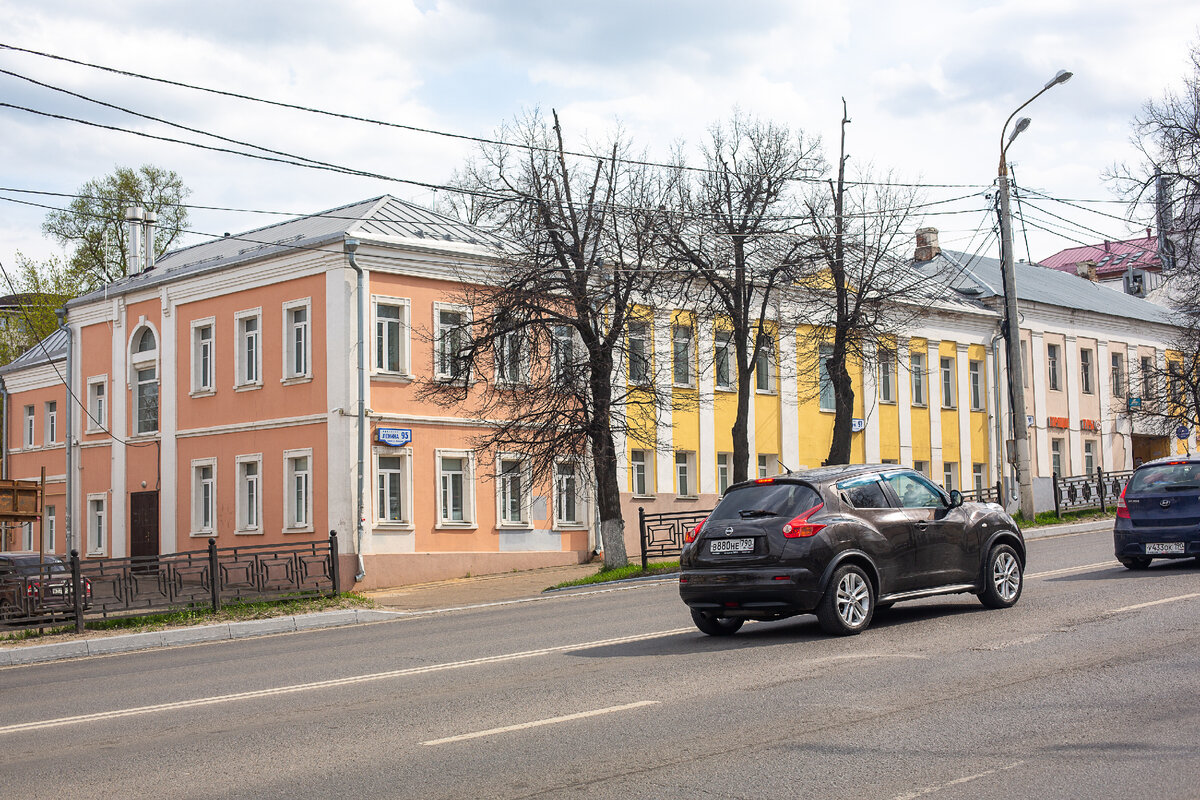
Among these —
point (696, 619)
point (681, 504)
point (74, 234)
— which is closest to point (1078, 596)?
point (696, 619)

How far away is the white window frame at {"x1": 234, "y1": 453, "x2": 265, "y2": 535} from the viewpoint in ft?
98.6

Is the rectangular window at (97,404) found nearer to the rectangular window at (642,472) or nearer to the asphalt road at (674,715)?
the rectangular window at (642,472)

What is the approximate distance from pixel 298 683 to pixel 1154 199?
20.0m

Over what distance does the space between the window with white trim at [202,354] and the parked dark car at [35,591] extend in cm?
Answer: 1247

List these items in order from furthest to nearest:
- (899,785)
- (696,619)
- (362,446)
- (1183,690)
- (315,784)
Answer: (362,446), (696,619), (1183,690), (315,784), (899,785)

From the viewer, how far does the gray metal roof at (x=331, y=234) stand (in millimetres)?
29609

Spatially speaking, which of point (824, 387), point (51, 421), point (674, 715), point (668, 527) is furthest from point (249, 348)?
point (674, 715)

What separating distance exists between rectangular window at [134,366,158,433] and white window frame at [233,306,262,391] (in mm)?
3971

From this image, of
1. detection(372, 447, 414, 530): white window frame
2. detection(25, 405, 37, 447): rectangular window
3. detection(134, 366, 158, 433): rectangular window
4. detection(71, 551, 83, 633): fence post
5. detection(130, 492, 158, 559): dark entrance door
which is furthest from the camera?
detection(25, 405, 37, 447): rectangular window

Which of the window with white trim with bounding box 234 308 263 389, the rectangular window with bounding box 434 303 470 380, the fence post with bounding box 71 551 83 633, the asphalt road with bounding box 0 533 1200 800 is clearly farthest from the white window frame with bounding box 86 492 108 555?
the asphalt road with bounding box 0 533 1200 800

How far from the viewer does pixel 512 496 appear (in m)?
30.9

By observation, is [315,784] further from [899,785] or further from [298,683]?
[298,683]

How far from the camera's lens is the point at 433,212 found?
109 ft

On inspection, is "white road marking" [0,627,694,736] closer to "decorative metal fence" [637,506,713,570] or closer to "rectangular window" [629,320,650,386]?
"decorative metal fence" [637,506,713,570]
